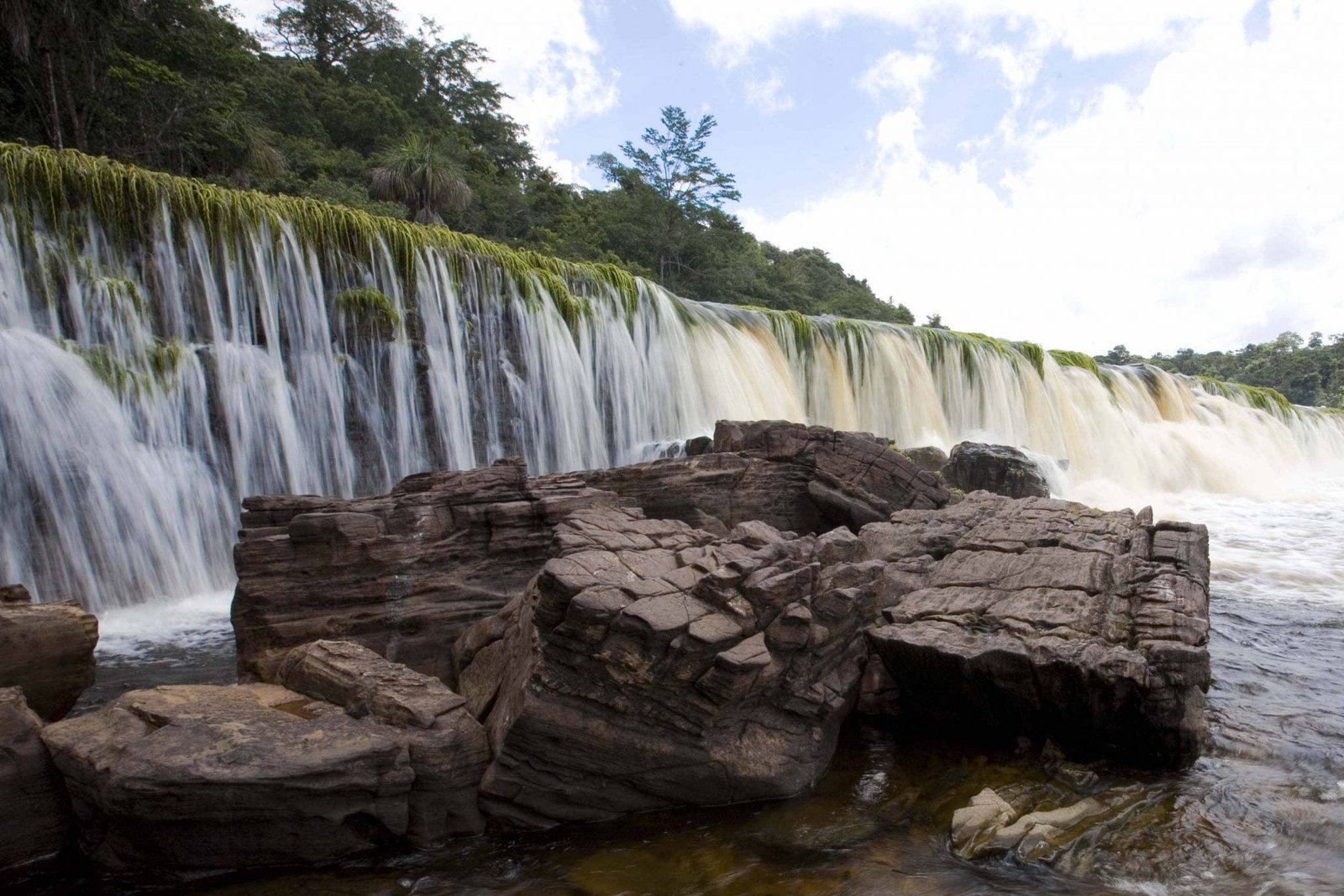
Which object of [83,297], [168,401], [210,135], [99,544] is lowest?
[99,544]

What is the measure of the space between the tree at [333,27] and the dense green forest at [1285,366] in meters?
49.2

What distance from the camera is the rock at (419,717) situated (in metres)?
4.12

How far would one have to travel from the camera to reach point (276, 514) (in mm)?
6480

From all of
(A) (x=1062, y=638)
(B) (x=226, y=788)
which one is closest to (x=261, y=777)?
(B) (x=226, y=788)

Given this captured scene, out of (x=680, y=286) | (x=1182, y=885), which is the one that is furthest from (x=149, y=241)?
(x=680, y=286)

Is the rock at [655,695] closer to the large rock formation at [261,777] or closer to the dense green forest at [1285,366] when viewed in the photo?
the large rock formation at [261,777]

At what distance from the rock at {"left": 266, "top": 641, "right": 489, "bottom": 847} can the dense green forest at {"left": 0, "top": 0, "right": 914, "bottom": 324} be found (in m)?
16.5

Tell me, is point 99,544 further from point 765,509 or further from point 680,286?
point 680,286

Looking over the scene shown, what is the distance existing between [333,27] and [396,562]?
4295cm

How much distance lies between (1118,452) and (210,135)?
2617cm

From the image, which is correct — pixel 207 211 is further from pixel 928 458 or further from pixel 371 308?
pixel 928 458

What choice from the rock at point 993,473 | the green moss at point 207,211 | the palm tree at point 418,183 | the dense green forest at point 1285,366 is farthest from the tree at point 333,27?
the dense green forest at point 1285,366

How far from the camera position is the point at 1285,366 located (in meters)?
60.5

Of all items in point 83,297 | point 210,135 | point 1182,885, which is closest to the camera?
point 1182,885
